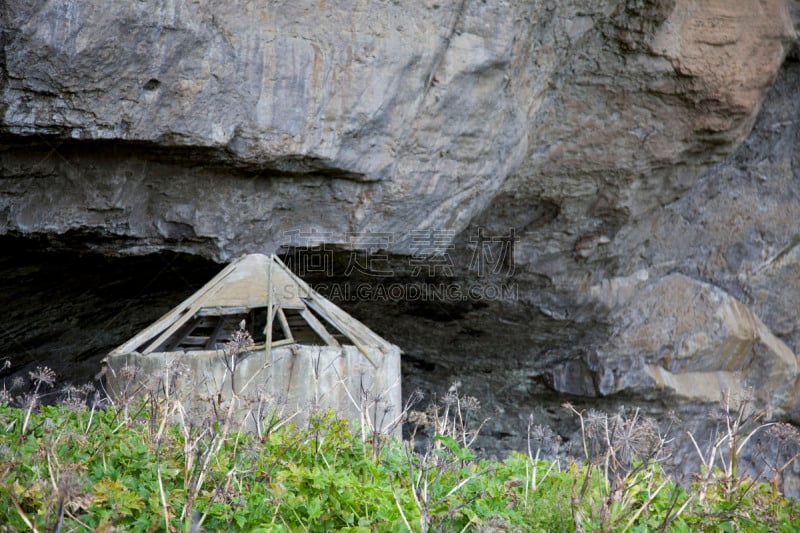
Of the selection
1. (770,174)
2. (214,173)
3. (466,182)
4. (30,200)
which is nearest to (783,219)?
(770,174)

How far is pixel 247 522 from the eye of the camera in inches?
73.0

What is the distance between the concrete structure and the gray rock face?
0.69 metres

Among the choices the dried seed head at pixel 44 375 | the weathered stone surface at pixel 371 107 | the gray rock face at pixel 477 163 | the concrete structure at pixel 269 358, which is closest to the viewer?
the dried seed head at pixel 44 375

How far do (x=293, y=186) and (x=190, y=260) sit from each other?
1071 millimetres

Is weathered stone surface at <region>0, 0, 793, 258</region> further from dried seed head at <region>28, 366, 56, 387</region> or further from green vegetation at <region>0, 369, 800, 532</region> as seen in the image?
green vegetation at <region>0, 369, 800, 532</region>

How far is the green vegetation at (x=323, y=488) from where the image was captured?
1783 millimetres

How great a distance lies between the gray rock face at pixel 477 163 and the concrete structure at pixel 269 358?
69cm

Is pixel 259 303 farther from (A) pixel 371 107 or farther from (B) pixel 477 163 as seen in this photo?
(B) pixel 477 163

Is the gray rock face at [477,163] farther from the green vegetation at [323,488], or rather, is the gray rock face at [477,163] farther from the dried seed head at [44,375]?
the green vegetation at [323,488]

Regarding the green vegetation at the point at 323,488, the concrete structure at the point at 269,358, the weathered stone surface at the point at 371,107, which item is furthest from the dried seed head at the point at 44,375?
the weathered stone surface at the point at 371,107

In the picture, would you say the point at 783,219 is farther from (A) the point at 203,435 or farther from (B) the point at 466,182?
(A) the point at 203,435

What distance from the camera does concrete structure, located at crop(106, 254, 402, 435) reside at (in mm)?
3381

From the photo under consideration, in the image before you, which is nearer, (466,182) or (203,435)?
(203,435)

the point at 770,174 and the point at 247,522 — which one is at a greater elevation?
the point at 770,174
